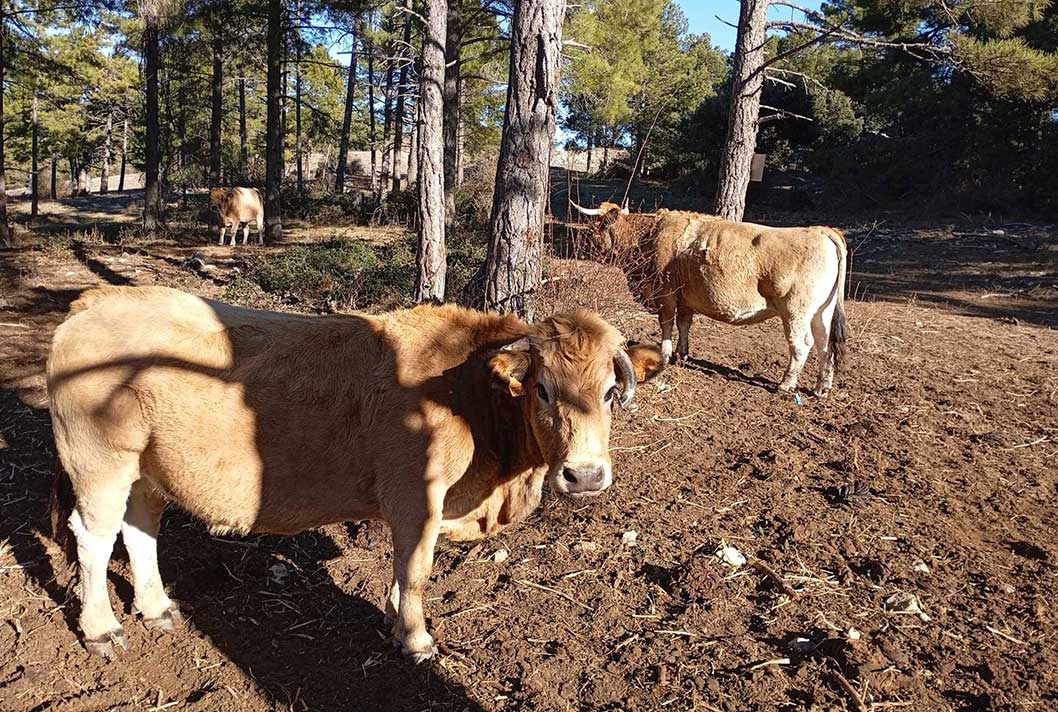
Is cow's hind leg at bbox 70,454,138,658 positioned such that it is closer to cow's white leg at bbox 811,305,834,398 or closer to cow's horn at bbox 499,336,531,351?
cow's horn at bbox 499,336,531,351

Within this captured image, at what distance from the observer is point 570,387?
11.0ft

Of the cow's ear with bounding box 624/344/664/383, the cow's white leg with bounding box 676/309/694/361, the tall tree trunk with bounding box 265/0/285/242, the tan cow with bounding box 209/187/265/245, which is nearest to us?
the cow's ear with bounding box 624/344/664/383

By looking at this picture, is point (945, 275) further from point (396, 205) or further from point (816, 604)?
point (396, 205)

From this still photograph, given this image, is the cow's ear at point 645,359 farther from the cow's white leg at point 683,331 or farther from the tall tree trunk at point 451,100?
the tall tree trunk at point 451,100

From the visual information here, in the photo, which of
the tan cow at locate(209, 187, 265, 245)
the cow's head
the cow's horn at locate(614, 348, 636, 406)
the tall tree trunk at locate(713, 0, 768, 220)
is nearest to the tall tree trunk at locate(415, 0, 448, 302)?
the tall tree trunk at locate(713, 0, 768, 220)

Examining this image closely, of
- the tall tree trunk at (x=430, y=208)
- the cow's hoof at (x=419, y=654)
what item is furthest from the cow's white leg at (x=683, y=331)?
the cow's hoof at (x=419, y=654)

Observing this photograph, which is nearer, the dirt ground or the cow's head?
the cow's head

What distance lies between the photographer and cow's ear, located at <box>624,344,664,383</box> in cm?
382

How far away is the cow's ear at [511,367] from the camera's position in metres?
3.39

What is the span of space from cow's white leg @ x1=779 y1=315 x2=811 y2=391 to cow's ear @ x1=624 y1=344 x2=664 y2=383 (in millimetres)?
4496

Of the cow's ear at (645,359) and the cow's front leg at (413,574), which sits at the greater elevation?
the cow's ear at (645,359)

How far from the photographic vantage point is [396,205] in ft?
76.9

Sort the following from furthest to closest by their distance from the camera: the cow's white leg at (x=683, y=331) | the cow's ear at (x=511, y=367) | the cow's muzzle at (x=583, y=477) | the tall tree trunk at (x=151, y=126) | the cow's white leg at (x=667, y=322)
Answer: the tall tree trunk at (x=151, y=126) < the cow's white leg at (x=683, y=331) < the cow's white leg at (x=667, y=322) < the cow's ear at (x=511, y=367) < the cow's muzzle at (x=583, y=477)

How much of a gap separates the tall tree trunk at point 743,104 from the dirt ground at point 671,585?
444 centimetres
